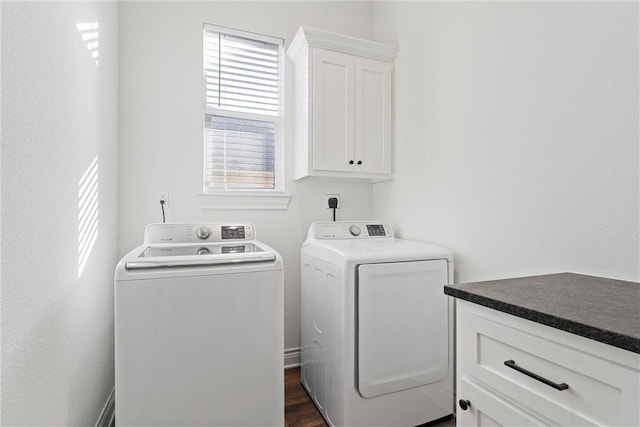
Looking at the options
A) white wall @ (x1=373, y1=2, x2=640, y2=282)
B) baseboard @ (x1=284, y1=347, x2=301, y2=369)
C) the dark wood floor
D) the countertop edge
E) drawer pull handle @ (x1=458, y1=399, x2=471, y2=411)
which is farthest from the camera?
baseboard @ (x1=284, y1=347, x2=301, y2=369)

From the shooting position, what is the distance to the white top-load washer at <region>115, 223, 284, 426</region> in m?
1.21

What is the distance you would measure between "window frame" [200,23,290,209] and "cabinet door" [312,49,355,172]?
14.9 inches

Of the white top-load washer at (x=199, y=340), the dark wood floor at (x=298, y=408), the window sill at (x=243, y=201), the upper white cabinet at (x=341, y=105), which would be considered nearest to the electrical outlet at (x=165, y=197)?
the window sill at (x=243, y=201)

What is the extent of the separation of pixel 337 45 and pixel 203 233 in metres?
1.52

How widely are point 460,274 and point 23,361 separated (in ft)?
6.08

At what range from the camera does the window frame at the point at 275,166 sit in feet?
7.12

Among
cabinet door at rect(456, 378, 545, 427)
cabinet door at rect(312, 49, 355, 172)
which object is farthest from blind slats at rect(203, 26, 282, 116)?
cabinet door at rect(456, 378, 545, 427)

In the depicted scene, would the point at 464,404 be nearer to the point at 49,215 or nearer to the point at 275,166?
the point at 49,215

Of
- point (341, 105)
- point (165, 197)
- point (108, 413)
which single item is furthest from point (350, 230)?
point (108, 413)

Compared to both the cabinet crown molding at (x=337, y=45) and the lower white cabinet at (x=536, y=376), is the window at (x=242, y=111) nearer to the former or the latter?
the cabinet crown molding at (x=337, y=45)

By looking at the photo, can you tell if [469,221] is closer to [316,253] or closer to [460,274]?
[460,274]

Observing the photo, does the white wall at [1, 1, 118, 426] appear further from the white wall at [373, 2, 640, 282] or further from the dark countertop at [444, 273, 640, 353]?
the white wall at [373, 2, 640, 282]

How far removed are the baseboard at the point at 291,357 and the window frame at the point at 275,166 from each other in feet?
3.50

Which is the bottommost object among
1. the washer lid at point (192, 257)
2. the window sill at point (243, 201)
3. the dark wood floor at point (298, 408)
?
the dark wood floor at point (298, 408)
